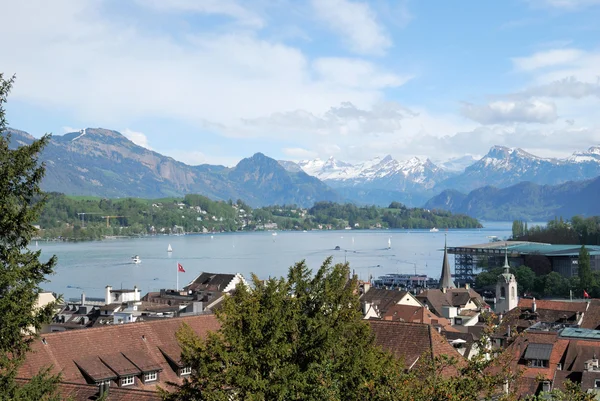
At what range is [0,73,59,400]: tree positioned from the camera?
43.2 feet

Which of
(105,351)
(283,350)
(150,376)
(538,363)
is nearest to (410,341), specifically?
(283,350)

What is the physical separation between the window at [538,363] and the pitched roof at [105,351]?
17721 mm

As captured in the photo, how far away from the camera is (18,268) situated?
13445 mm

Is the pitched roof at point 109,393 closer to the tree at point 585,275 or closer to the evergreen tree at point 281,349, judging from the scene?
the evergreen tree at point 281,349

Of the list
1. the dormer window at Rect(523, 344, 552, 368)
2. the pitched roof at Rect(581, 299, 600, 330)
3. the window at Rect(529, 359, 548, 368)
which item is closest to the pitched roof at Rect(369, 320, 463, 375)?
the dormer window at Rect(523, 344, 552, 368)

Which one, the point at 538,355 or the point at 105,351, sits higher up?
the point at 105,351

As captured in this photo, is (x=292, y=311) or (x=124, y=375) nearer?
(x=292, y=311)

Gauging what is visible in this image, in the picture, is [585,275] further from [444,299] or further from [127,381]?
Result: [127,381]

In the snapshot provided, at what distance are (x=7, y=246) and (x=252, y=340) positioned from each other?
5451 mm

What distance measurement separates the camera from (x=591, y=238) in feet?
476

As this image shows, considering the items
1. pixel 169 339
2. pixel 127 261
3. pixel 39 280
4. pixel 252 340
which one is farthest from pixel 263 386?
pixel 127 261

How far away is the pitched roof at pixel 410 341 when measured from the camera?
70.6 ft

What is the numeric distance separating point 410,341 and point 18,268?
12.6 m

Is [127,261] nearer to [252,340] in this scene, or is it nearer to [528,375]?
[528,375]
